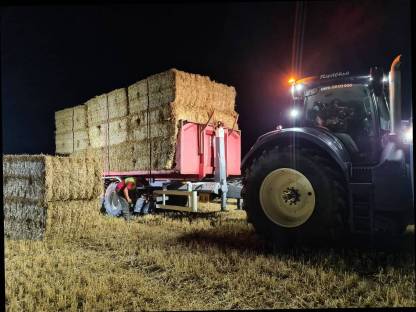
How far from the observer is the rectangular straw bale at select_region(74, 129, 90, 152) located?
36.1ft

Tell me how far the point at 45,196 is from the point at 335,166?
15.9 feet

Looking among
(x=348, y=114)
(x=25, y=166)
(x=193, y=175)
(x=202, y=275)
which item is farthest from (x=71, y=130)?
(x=348, y=114)

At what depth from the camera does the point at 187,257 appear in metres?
4.64

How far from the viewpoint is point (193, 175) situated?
8.14 metres

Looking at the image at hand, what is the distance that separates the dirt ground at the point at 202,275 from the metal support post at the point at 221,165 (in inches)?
61.9

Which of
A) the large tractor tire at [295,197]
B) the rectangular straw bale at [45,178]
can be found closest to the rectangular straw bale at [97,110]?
the rectangular straw bale at [45,178]

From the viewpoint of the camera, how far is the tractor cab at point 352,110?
4.66 metres

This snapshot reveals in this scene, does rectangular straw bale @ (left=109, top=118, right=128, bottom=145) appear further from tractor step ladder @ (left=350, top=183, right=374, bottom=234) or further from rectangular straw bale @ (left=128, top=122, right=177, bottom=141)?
tractor step ladder @ (left=350, top=183, right=374, bottom=234)

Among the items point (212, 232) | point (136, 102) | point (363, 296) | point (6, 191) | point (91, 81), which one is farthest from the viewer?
point (91, 81)

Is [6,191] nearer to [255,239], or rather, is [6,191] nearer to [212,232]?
[212,232]

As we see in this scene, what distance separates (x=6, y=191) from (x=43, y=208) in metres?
1.01

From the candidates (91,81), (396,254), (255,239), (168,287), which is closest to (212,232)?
(255,239)

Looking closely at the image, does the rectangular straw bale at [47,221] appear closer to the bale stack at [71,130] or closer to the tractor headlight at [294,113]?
the tractor headlight at [294,113]

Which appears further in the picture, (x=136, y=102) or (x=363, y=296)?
(x=136, y=102)
